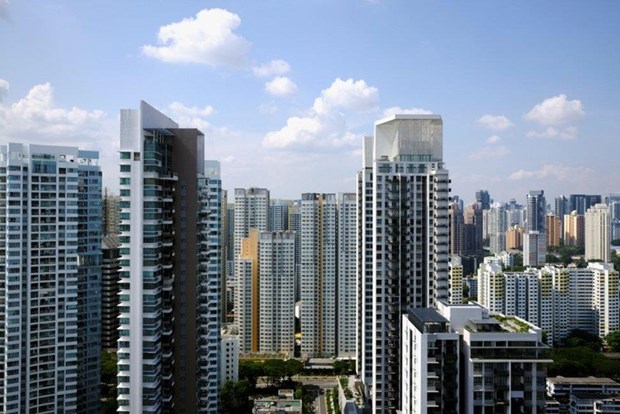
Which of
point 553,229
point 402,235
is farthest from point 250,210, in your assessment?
point 553,229

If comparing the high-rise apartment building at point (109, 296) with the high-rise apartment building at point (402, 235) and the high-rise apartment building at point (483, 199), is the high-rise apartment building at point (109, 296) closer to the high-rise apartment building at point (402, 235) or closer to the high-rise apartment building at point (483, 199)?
the high-rise apartment building at point (402, 235)

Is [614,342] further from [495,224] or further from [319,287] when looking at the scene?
[495,224]

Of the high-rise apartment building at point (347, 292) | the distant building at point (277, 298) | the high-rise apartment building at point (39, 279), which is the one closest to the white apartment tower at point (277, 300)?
the distant building at point (277, 298)

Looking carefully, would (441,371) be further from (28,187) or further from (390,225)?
(28,187)

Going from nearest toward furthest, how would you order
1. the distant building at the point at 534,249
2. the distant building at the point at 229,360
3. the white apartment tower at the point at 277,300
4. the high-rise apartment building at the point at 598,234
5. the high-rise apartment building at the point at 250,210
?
the distant building at the point at 229,360 < the white apartment tower at the point at 277,300 < the high-rise apartment building at the point at 250,210 < the distant building at the point at 534,249 < the high-rise apartment building at the point at 598,234

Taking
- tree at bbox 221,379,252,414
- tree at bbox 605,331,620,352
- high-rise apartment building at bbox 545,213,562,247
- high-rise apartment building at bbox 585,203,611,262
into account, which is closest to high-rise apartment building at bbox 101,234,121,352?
tree at bbox 221,379,252,414

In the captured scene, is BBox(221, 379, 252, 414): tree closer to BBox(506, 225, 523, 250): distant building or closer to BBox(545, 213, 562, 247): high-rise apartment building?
BBox(506, 225, 523, 250): distant building

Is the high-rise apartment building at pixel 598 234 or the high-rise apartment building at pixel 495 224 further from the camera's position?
the high-rise apartment building at pixel 495 224

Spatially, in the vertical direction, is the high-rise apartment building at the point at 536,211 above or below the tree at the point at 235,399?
above
